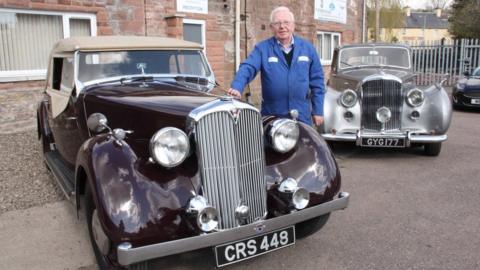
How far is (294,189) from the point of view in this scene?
9.43 ft

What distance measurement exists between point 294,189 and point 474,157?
4.38m

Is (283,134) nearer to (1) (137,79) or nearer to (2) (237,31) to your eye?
(1) (137,79)

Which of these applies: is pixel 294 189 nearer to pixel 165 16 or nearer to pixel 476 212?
pixel 476 212

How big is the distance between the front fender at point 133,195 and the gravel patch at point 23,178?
216cm

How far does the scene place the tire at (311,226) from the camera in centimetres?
330

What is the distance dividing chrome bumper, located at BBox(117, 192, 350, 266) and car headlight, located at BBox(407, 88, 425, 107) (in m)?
3.55

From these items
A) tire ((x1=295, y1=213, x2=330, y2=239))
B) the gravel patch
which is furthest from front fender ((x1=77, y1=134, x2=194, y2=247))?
the gravel patch

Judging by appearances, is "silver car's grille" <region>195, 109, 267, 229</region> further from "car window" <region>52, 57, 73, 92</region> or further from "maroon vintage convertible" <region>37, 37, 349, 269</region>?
"car window" <region>52, 57, 73, 92</region>

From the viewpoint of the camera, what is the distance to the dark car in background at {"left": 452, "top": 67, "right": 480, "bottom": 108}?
409 inches

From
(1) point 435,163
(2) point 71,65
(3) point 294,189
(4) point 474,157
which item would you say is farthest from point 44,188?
(4) point 474,157

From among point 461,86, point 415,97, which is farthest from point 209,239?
point 461,86

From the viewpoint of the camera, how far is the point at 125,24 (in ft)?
29.4

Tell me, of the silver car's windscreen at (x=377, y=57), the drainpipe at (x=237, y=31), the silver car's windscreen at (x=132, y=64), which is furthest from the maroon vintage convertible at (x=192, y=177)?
the drainpipe at (x=237, y=31)

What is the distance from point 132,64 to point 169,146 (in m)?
1.73
